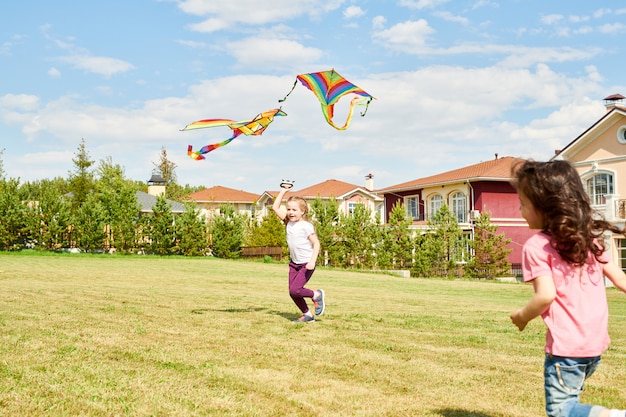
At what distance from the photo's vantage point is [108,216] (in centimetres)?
4194

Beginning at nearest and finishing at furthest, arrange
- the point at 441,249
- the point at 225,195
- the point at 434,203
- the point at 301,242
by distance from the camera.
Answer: the point at 301,242 → the point at 441,249 → the point at 434,203 → the point at 225,195

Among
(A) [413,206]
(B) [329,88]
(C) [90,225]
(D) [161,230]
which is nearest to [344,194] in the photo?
(A) [413,206]

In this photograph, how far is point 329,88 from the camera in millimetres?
11953

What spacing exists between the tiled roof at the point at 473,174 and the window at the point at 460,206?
1.49m

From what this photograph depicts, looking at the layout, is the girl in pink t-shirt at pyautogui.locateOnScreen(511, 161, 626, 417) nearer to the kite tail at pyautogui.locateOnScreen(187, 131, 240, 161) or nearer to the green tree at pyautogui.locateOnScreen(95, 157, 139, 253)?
the kite tail at pyautogui.locateOnScreen(187, 131, 240, 161)

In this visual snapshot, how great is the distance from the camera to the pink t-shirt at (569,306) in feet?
11.3

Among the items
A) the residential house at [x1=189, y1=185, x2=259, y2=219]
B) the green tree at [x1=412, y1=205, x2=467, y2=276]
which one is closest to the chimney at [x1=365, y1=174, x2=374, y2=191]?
the residential house at [x1=189, y1=185, x2=259, y2=219]

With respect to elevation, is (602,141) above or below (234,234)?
above

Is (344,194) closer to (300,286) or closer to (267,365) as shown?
(300,286)

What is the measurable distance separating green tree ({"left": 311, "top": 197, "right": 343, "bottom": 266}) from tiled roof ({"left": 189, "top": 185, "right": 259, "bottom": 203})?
4104 centimetres

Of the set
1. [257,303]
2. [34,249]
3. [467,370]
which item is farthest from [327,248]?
[467,370]

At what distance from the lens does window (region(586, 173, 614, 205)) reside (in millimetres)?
35469

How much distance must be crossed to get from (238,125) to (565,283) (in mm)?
8292

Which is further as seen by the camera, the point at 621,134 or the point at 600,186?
the point at 600,186
